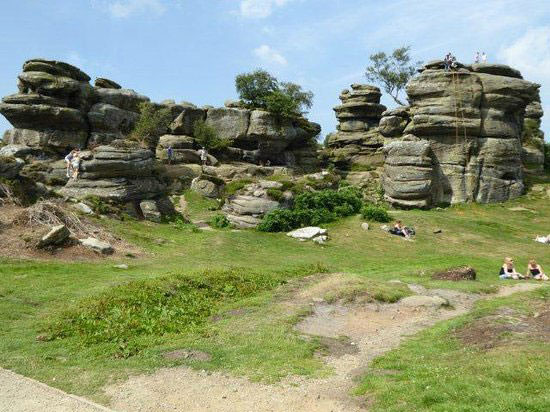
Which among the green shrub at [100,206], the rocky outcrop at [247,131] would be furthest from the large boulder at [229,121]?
the green shrub at [100,206]

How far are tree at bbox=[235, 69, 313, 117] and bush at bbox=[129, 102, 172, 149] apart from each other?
11.0 m

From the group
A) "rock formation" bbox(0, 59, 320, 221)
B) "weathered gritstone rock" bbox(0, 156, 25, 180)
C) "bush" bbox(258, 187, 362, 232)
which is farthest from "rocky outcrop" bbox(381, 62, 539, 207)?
"weathered gritstone rock" bbox(0, 156, 25, 180)

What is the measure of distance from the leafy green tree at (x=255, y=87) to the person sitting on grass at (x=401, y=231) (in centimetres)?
3386

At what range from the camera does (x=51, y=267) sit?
2098 centimetres

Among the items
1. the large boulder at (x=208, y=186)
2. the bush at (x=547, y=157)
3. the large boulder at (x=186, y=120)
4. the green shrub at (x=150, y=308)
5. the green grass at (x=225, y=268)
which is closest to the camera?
the green grass at (x=225, y=268)

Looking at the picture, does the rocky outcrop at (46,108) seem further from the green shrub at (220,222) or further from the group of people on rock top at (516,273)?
the group of people on rock top at (516,273)

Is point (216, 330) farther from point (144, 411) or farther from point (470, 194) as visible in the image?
point (470, 194)

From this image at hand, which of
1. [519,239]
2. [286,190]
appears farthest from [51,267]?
[519,239]

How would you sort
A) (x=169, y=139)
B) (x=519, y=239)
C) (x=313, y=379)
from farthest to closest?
(x=169, y=139) → (x=519, y=239) → (x=313, y=379)

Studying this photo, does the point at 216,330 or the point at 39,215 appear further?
the point at 39,215

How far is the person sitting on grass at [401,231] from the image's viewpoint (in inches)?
1405

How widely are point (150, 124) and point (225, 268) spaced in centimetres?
3712

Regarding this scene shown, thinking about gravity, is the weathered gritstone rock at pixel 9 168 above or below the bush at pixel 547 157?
below

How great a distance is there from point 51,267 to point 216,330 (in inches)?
398
